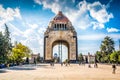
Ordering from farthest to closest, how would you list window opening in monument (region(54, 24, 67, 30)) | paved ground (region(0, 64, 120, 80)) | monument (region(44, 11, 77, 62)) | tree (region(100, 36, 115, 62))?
tree (region(100, 36, 115, 62)) → window opening in monument (region(54, 24, 67, 30)) → monument (region(44, 11, 77, 62)) → paved ground (region(0, 64, 120, 80))

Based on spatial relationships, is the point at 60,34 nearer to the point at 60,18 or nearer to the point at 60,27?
the point at 60,27

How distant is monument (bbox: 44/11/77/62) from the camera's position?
2852 inches

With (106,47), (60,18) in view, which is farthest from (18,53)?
(106,47)

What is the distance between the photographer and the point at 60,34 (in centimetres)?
7381

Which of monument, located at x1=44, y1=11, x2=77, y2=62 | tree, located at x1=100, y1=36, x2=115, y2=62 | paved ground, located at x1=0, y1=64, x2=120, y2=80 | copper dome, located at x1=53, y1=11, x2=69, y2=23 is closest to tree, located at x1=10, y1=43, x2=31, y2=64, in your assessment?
monument, located at x1=44, y1=11, x2=77, y2=62

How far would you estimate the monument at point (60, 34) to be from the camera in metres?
72.4

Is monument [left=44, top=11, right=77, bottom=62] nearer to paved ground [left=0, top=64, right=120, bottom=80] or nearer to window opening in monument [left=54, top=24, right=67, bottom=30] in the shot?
window opening in monument [left=54, top=24, right=67, bottom=30]

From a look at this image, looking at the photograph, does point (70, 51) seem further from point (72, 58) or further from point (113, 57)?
point (113, 57)

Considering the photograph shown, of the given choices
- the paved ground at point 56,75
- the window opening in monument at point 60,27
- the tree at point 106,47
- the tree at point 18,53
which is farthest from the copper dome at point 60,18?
the paved ground at point 56,75

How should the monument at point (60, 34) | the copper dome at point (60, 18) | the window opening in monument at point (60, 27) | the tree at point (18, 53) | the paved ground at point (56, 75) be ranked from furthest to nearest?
1. the window opening in monument at point (60, 27)
2. the copper dome at point (60, 18)
3. the monument at point (60, 34)
4. the tree at point (18, 53)
5. the paved ground at point (56, 75)

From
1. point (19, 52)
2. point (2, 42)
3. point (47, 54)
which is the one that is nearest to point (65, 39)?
point (47, 54)

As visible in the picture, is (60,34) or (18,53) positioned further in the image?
(60,34)

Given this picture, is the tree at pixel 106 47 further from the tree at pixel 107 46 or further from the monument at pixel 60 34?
the monument at pixel 60 34

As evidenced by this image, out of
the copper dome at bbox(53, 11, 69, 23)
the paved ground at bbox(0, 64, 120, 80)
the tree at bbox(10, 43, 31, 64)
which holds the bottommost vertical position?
the paved ground at bbox(0, 64, 120, 80)
